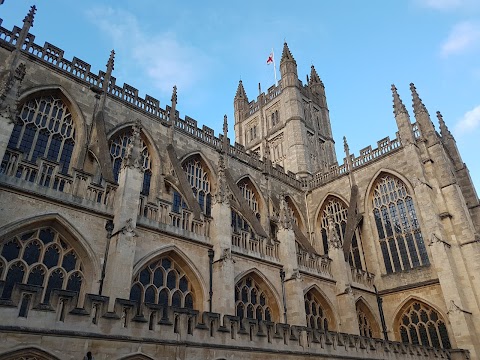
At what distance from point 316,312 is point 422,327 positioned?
5.74 m

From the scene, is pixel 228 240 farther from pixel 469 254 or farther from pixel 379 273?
pixel 469 254

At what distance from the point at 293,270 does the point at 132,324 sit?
9.51 metres

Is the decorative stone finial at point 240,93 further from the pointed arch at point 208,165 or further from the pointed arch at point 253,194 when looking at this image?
the pointed arch at point 208,165

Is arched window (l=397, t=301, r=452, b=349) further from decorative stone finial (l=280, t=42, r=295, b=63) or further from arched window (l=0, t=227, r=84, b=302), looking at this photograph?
decorative stone finial (l=280, t=42, r=295, b=63)

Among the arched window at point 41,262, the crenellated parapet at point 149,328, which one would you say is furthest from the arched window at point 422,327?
the arched window at point 41,262

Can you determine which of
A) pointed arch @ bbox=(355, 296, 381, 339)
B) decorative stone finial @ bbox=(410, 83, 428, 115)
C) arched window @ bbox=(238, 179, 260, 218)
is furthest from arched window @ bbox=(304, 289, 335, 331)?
decorative stone finial @ bbox=(410, 83, 428, 115)

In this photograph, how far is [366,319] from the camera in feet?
66.4

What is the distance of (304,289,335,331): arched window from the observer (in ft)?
A: 58.2

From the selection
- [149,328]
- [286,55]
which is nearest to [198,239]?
[149,328]

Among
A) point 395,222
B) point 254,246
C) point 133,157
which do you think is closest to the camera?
point 133,157

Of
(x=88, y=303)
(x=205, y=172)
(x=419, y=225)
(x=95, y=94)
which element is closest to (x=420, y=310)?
(x=419, y=225)

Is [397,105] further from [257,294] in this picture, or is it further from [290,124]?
[257,294]

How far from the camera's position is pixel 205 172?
20.4 m

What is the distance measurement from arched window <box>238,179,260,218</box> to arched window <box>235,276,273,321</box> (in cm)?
686
